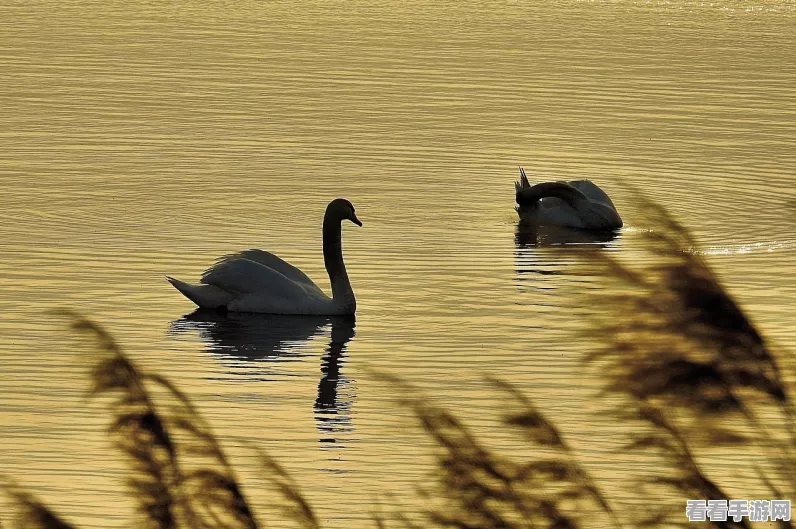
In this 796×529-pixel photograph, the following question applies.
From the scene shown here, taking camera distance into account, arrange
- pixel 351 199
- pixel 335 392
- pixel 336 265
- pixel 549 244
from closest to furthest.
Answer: pixel 335 392 < pixel 336 265 < pixel 549 244 < pixel 351 199

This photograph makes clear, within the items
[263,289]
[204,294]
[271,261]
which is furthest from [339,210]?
[204,294]

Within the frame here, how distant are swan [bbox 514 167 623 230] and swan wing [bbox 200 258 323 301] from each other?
4.96 m

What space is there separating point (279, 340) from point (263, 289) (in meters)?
0.83

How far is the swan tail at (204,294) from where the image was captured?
43.9 feet

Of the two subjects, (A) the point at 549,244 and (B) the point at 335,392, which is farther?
(A) the point at 549,244

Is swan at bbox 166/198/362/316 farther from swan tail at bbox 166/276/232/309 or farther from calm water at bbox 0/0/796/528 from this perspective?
calm water at bbox 0/0/796/528

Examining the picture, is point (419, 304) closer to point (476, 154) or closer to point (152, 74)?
point (476, 154)

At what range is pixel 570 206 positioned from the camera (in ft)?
60.5

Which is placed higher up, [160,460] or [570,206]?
[160,460]

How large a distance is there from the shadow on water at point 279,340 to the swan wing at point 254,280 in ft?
0.64

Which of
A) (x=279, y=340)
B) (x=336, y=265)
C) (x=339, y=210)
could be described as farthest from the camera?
(x=339, y=210)

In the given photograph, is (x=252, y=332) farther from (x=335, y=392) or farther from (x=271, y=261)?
(x=335, y=392)

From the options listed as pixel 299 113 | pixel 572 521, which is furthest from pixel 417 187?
pixel 572 521

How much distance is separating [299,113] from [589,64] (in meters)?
8.42
